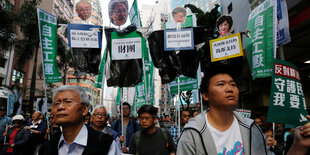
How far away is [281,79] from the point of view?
8.81ft

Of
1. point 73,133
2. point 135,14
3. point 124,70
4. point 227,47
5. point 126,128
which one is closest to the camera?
point 73,133

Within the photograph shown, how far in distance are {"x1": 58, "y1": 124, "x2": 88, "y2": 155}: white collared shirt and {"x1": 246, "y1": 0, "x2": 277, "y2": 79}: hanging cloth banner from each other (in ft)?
A: 13.9

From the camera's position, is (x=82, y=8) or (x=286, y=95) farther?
(x=82, y=8)

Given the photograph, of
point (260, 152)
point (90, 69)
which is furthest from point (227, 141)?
point (90, 69)

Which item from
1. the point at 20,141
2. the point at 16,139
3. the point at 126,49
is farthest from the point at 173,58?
the point at 16,139

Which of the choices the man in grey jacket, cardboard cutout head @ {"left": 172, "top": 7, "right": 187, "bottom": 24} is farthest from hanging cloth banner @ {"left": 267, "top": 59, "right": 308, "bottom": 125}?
cardboard cutout head @ {"left": 172, "top": 7, "right": 187, "bottom": 24}

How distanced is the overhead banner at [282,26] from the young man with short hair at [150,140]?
3.55m

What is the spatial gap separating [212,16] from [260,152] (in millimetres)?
14905

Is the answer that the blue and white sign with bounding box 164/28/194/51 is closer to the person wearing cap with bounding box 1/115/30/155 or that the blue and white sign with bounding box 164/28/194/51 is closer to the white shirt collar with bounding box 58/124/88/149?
the white shirt collar with bounding box 58/124/88/149

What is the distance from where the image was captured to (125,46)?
5199mm

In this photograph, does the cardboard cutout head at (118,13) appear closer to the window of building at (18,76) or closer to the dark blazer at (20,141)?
the dark blazer at (20,141)

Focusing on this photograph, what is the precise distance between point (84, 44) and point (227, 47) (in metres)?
3.75

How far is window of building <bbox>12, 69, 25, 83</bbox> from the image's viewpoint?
28.9 meters

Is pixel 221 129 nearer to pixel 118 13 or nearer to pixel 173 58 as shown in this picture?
pixel 173 58
